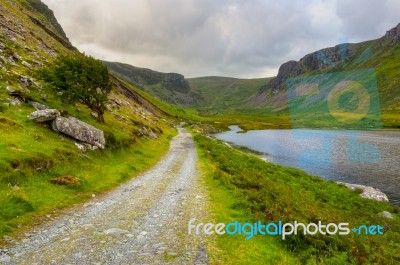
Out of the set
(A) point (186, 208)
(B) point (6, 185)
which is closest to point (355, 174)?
(A) point (186, 208)

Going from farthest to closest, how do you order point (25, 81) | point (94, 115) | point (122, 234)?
point (94, 115), point (25, 81), point (122, 234)

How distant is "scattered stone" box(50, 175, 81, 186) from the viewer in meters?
22.2

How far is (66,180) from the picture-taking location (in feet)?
73.7

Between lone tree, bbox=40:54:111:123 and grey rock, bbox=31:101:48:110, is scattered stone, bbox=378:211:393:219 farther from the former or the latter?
grey rock, bbox=31:101:48:110

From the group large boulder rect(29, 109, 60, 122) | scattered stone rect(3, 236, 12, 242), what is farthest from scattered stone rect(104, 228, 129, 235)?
large boulder rect(29, 109, 60, 122)

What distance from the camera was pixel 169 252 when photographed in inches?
484

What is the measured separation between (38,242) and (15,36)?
71.1 metres

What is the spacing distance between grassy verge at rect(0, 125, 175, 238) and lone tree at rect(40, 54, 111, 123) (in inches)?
490

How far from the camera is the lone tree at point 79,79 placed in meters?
42.5

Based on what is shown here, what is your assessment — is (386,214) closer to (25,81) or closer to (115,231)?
(115,231)

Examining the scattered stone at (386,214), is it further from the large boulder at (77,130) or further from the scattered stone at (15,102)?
the scattered stone at (15,102)

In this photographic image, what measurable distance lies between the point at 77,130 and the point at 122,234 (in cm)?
2177

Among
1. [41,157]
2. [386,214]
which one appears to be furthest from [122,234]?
[386,214]

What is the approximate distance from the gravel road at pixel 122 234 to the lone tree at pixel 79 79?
24.7 m
